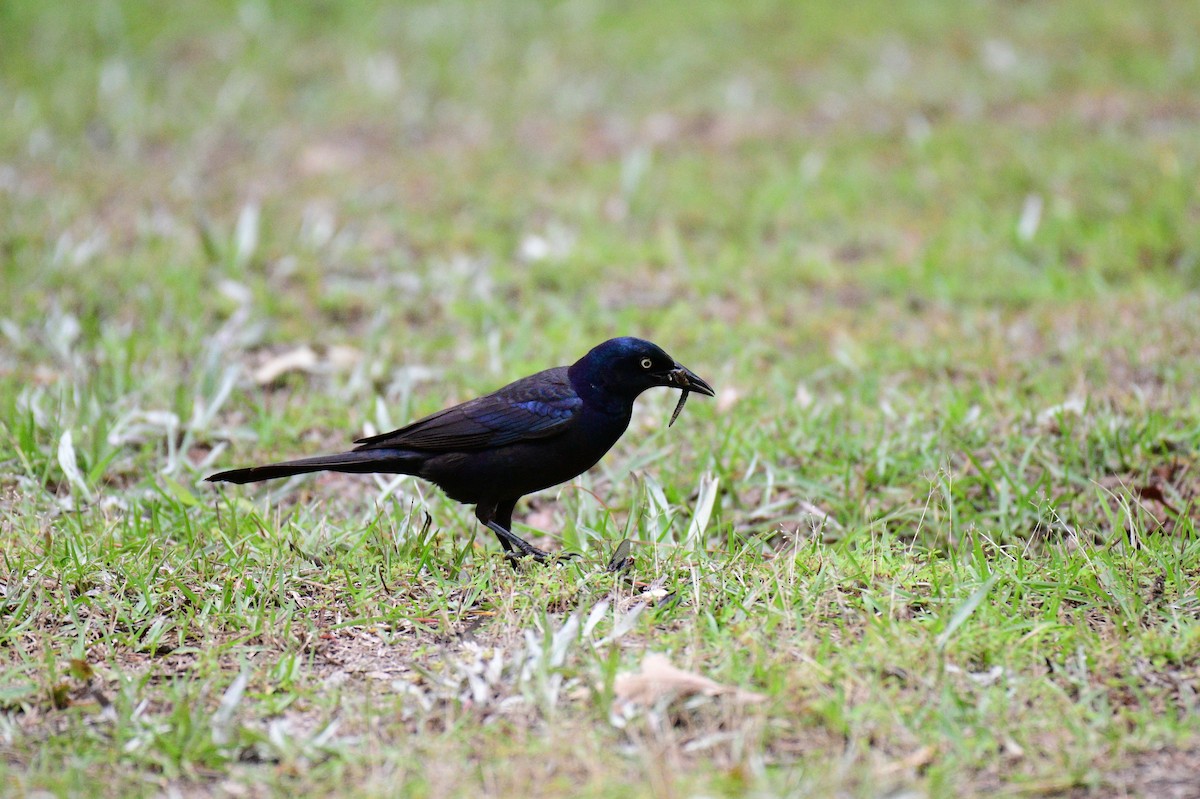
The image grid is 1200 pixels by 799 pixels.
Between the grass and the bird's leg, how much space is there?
15cm

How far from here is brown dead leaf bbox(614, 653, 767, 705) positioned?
2750 millimetres

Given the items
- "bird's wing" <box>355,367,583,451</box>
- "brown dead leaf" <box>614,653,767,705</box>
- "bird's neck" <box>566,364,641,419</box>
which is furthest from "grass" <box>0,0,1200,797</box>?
"bird's neck" <box>566,364,641,419</box>

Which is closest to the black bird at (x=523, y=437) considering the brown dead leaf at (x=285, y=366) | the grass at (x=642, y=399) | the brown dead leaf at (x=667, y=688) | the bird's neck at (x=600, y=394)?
the bird's neck at (x=600, y=394)

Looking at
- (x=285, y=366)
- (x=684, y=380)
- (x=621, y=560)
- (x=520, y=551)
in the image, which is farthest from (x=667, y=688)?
(x=285, y=366)

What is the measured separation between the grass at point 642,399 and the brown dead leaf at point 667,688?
0.07 feet

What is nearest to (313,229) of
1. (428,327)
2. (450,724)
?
(428,327)

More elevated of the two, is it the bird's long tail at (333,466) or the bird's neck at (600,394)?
the bird's neck at (600,394)

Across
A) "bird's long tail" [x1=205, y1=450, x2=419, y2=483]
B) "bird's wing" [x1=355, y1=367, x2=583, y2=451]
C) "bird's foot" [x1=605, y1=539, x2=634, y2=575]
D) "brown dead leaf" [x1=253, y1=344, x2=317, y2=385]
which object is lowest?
"bird's foot" [x1=605, y1=539, x2=634, y2=575]

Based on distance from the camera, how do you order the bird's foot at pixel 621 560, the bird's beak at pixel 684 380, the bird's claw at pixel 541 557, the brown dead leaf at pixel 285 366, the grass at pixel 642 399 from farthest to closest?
1. the brown dead leaf at pixel 285 366
2. the bird's beak at pixel 684 380
3. the bird's claw at pixel 541 557
4. the bird's foot at pixel 621 560
5. the grass at pixel 642 399

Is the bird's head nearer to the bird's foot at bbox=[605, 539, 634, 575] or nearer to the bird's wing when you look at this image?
the bird's wing

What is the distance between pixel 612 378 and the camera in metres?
3.76

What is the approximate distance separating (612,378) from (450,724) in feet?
4.46

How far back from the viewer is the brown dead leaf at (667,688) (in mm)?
2750

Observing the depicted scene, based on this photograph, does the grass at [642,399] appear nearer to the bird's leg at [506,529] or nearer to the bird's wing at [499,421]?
the bird's leg at [506,529]
